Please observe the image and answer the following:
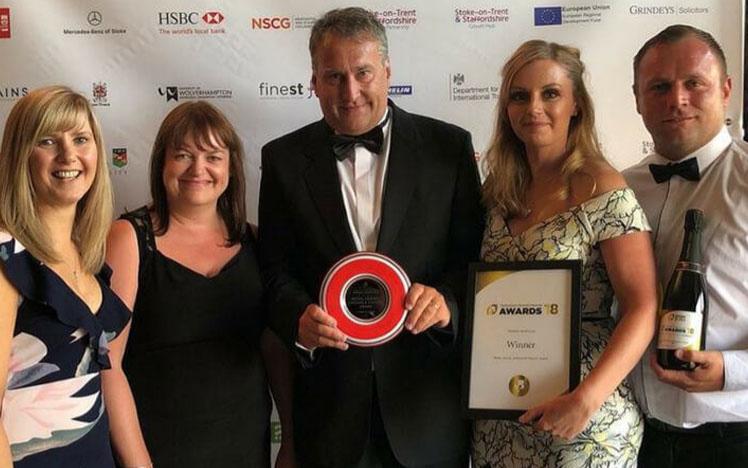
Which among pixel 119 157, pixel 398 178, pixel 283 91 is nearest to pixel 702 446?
pixel 398 178

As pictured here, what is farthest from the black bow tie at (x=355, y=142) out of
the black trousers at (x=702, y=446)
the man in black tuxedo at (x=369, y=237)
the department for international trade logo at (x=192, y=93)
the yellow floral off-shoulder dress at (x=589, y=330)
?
the black trousers at (x=702, y=446)

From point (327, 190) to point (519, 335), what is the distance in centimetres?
60

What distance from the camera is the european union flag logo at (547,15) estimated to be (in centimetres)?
236

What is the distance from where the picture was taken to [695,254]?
1.66 m

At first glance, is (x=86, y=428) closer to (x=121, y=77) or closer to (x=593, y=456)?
(x=593, y=456)

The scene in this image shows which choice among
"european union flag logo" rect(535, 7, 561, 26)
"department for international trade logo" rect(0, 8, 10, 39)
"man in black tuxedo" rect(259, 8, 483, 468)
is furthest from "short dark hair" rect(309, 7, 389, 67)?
"department for international trade logo" rect(0, 8, 10, 39)

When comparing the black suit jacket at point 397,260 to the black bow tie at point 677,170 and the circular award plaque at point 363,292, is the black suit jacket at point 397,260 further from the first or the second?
the black bow tie at point 677,170

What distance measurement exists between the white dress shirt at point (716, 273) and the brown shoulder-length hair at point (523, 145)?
10.6 inches

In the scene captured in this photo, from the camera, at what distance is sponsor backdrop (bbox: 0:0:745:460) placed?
234 centimetres

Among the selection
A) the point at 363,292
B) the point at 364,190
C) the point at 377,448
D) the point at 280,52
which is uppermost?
the point at 280,52

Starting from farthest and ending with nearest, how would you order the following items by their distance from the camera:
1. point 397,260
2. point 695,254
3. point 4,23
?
1. point 4,23
2. point 397,260
3. point 695,254

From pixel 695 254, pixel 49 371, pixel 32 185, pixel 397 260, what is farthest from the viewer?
pixel 397 260

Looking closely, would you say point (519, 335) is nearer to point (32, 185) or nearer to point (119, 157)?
point (32, 185)

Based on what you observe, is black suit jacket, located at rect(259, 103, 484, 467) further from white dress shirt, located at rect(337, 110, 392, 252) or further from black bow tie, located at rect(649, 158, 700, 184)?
black bow tie, located at rect(649, 158, 700, 184)
